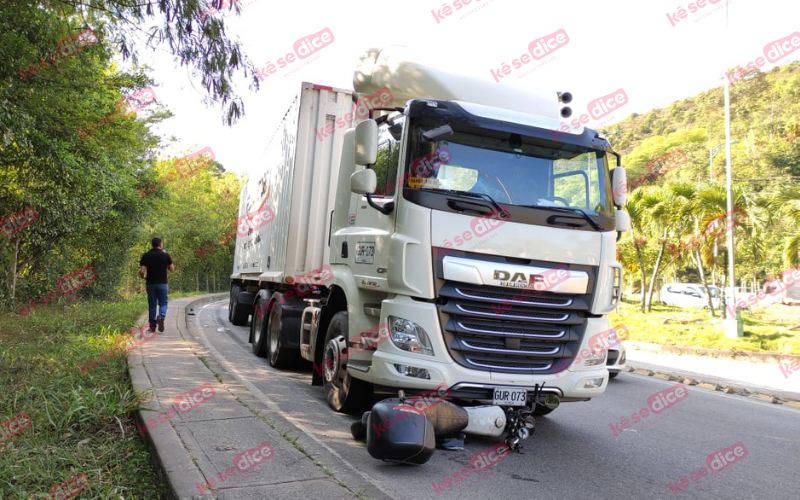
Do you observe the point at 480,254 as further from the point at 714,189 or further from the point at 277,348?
the point at 714,189

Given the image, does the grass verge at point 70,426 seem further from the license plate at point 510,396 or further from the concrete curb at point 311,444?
the license plate at point 510,396

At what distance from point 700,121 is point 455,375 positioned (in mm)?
80637

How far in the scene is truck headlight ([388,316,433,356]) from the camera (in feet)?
15.9

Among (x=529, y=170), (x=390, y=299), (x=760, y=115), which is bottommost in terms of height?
(x=390, y=299)

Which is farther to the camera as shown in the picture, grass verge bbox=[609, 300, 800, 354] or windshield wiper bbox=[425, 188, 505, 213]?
grass verge bbox=[609, 300, 800, 354]

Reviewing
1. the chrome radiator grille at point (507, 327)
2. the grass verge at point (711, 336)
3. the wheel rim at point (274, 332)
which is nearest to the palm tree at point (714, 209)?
the grass verge at point (711, 336)

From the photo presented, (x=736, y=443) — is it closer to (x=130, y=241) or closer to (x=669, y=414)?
(x=669, y=414)

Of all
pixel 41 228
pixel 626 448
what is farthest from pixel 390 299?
pixel 41 228

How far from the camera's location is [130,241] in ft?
75.3

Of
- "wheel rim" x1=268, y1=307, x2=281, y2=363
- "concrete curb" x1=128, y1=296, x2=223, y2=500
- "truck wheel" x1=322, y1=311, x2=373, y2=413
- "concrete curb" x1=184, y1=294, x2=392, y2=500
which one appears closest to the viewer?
"concrete curb" x1=128, y1=296, x2=223, y2=500

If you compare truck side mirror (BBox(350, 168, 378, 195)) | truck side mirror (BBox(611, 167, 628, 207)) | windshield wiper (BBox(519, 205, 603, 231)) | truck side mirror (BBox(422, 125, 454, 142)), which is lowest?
windshield wiper (BBox(519, 205, 603, 231))

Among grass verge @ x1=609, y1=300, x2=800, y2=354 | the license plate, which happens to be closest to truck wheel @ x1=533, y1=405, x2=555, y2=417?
the license plate

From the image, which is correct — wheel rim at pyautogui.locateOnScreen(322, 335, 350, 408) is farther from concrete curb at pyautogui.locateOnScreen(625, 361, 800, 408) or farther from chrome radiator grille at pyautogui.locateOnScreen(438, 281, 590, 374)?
concrete curb at pyautogui.locateOnScreen(625, 361, 800, 408)

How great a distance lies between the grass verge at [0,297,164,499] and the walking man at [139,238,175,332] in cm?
241
